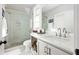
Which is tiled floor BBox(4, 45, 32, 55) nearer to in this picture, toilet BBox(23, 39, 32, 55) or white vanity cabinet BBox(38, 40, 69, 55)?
toilet BBox(23, 39, 32, 55)

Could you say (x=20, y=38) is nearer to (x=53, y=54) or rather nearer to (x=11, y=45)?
(x=11, y=45)

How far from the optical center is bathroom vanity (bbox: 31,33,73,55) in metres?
1.00

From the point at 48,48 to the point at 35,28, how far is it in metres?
0.37

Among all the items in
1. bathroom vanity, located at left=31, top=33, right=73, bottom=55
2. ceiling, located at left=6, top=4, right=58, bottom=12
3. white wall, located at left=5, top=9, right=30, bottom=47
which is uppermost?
ceiling, located at left=6, top=4, right=58, bottom=12

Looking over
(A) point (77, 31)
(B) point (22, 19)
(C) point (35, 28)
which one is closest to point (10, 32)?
(B) point (22, 19)

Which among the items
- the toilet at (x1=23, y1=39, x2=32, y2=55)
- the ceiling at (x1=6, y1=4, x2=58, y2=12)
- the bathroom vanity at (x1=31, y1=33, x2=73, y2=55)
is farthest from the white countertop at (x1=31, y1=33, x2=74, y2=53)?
the ceiling at (x1=6, y1=4, x2=58, y2=12)

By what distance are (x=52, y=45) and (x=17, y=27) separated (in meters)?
0.58

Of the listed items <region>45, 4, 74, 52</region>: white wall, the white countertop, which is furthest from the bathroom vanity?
<region>45, 4, 74, 52</region>: white wall

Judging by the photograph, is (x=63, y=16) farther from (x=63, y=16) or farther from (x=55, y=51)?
(x=55, y=51)

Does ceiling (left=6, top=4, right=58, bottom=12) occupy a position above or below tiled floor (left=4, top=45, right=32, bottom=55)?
above

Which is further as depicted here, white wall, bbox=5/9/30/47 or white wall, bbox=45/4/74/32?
white wall, bbox=5/9/30/47

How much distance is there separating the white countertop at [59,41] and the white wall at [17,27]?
0.48 feet
